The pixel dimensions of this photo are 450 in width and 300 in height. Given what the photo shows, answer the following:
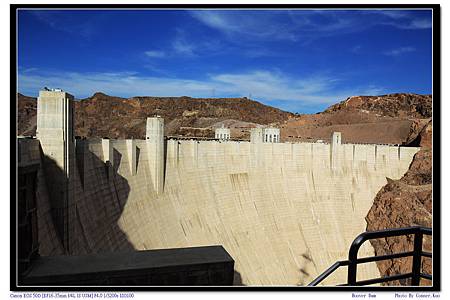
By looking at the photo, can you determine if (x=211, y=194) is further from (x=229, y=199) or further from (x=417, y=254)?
(x=417, y=254)

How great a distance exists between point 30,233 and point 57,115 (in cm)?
305

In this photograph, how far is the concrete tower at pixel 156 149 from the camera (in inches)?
353

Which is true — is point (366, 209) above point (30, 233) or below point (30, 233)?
below

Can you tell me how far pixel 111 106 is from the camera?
44.8 m

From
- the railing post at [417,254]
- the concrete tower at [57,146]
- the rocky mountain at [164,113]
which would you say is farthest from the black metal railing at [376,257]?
the rocky mountain at [164,113]

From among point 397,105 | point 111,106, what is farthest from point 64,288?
point 111,106

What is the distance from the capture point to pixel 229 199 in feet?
37.4

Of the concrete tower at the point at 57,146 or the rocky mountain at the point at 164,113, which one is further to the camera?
the rocky mountain at the point at 164,113

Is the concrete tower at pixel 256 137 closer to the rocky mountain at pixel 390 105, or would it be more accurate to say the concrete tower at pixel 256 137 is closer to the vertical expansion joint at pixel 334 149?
the vertical expansion joint at pixel 334 149

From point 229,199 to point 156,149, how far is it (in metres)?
3.46

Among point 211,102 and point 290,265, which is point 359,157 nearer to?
point 290,265

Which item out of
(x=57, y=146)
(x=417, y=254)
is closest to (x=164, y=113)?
(x=57, y=146)

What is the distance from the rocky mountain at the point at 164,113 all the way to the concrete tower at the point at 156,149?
2473 cm

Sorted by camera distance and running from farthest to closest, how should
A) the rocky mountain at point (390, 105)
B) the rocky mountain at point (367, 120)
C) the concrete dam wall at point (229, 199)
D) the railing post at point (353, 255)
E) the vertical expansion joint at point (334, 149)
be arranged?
the rocky mountain at point (390, 105)
the rocky mountain at point (367, 120)
the vertical expansion joint at point (334, 149)
the concrete dam wall at point (229, 199)
the railing post at point (353, 255)
